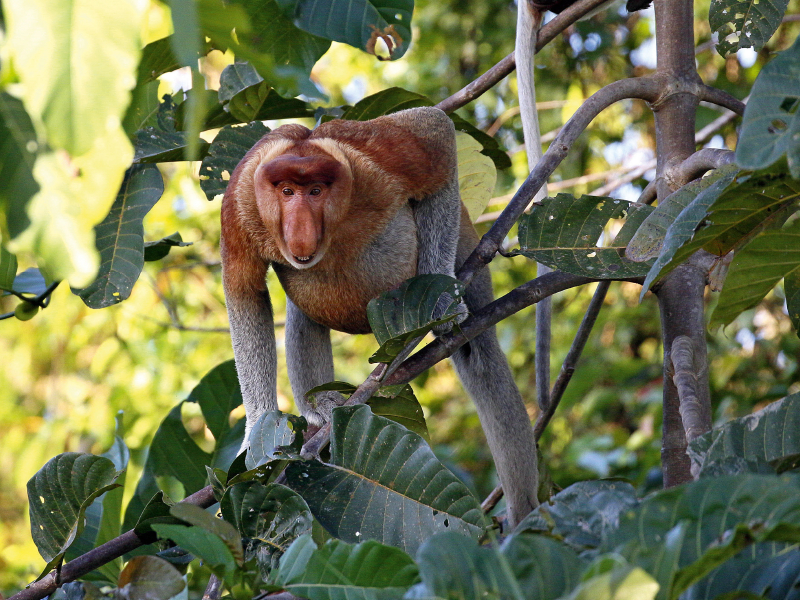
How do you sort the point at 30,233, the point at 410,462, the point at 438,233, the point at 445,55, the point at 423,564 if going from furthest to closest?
1. the point at 445,55
2. the point at 438,233
3. the point at 410,462
4. the point at 423,564
5. the point at 30,233

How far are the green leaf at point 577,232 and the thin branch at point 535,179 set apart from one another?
7 cm

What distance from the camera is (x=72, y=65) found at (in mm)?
521

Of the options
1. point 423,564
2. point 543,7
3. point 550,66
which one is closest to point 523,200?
point 543,7

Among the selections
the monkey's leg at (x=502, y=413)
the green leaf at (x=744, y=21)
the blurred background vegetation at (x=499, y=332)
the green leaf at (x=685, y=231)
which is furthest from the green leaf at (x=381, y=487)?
the blurred background vegetation at (x=499, y=332)

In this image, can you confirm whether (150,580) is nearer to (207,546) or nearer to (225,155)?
(207,546)

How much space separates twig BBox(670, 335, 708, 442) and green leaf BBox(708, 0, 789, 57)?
0.85 metres

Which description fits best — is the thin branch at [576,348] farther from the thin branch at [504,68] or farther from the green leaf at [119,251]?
the green leaf at [119,251]

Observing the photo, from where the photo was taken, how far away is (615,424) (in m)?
5.87

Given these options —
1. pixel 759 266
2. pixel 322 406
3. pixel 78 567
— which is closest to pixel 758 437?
pixel 759 266

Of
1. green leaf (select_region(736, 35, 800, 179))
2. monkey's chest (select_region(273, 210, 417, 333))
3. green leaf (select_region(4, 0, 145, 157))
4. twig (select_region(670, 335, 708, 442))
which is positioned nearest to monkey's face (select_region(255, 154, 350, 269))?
monkey's chest (select_region(273, 210, 417, 333))

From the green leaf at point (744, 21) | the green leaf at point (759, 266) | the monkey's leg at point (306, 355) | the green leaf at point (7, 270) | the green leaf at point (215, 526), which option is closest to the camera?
the green leaf at point (215, 526)

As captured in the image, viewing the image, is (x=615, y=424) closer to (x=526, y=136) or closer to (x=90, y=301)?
(x=526, y=136)

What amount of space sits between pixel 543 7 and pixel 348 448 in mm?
1599

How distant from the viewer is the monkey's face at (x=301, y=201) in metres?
1.97
